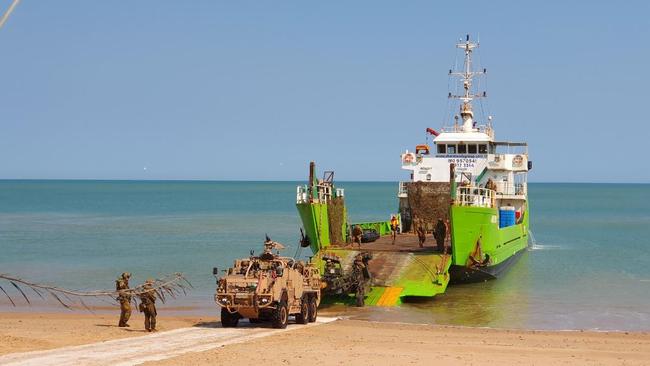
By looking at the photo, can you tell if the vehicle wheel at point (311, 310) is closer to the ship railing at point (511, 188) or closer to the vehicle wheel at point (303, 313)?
the vehicle wheel at point (303, 313)

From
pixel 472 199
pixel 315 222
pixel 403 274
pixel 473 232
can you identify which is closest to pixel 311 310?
pixel 403 274

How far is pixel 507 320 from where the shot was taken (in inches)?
990

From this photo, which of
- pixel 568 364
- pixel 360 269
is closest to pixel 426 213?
pixel 360 269

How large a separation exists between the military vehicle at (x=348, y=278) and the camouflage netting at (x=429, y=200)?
1149 cm

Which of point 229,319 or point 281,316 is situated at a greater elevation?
point 281,316

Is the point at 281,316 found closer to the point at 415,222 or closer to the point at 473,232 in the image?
the point at 473,232

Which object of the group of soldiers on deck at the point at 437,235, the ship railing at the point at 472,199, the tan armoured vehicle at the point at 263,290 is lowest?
the tan armoured vehicle at the point at 263,290

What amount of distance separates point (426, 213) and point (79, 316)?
57.7 ft

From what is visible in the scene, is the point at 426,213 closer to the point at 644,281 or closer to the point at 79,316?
the point at 644,281

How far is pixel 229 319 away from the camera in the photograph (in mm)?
20172

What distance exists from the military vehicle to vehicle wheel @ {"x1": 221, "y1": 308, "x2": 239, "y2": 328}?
13.9 ft

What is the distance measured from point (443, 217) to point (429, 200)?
954 millimetres

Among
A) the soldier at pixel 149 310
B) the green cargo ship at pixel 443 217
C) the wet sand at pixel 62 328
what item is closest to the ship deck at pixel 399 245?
the green cargo ship at pixel 443 217

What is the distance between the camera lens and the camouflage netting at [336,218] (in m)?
32.0
